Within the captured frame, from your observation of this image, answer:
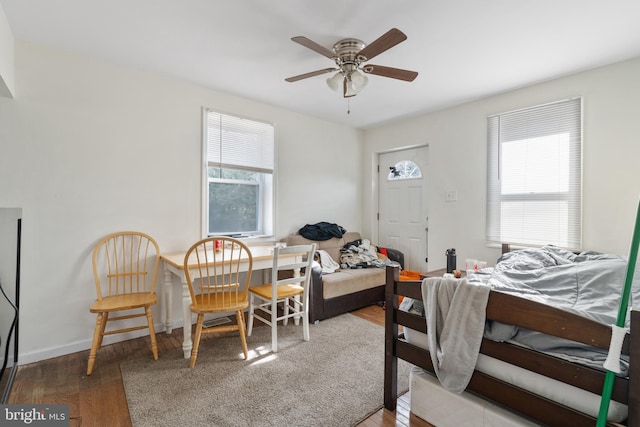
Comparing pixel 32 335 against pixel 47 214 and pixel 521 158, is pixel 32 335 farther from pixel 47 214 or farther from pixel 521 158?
pixel 521 158

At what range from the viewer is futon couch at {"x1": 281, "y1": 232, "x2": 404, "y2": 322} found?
3125 mm

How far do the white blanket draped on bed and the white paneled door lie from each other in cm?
276

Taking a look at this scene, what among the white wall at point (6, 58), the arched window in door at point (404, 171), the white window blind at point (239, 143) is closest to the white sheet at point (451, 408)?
the white window blind at point (239, 143)

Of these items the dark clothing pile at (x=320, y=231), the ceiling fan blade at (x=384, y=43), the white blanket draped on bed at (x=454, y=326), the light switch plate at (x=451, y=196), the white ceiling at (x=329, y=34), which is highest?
the white ceiling at (x=329, y=34)

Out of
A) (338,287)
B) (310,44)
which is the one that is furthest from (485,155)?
(310,44)

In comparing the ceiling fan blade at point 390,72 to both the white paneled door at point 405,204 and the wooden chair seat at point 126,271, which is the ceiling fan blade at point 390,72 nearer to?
the white paneled door at point 405,204

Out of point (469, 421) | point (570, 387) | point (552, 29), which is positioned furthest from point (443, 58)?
point (469, 421)

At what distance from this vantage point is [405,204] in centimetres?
441

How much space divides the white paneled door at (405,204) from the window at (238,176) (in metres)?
1.86

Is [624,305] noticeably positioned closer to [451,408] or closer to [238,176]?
[451,408]

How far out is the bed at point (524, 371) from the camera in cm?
108

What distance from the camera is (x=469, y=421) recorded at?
4.80ft

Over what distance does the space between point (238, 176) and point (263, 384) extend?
2.32 m

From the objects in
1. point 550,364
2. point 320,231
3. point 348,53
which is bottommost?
point 550,364
